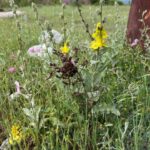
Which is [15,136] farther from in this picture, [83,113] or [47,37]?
[47,37]

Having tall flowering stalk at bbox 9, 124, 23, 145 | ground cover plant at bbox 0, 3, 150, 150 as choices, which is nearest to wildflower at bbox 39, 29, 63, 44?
ground cover plant at bbox 0, 3, 150, 150

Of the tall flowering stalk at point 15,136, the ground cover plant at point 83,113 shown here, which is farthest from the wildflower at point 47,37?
the tall flowering stalk at point 15,136

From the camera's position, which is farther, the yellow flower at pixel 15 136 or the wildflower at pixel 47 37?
the wildflower at pixel 47 37

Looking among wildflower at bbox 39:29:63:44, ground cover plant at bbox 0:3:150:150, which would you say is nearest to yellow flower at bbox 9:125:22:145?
ground cover plant at bbox 0:3:150:150

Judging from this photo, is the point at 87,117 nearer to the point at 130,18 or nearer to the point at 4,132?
the point at 4,132

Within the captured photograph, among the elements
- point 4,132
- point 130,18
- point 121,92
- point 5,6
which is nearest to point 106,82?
point 121,92

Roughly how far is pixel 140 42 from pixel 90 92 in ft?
5.03

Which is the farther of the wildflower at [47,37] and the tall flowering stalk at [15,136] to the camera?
the wildflower at [47,37]

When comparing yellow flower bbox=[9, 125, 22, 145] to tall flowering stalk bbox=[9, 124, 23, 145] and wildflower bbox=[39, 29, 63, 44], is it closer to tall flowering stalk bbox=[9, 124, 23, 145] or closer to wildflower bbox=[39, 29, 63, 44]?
tall flowering stalk bbox=[9, 124, 23, 145]

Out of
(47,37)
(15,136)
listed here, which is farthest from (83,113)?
(47,37)

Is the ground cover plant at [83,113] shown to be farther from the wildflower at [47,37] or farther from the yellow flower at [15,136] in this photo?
the wildflower at [47,37]

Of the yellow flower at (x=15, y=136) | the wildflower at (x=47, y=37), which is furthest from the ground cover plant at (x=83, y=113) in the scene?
the wildflower at (x=47, y=37)

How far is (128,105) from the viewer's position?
10.1 feet

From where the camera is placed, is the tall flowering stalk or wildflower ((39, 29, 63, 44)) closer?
the tall flowering stalk
